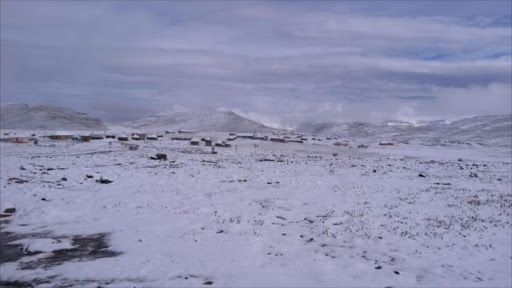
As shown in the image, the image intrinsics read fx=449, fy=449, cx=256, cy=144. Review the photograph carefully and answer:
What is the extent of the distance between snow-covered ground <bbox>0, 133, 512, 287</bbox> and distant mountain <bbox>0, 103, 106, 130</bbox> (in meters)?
133

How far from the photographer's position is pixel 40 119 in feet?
553

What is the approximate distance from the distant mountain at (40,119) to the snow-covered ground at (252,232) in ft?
437

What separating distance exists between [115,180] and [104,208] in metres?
7.91

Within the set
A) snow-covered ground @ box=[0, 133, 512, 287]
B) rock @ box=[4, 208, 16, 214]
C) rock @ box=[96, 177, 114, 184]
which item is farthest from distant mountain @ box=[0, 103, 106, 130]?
rock @ box=[4, 208, 16, 214]

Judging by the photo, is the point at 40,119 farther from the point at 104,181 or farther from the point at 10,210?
the point at 10,210

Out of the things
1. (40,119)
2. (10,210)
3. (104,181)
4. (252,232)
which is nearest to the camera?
(252,232)

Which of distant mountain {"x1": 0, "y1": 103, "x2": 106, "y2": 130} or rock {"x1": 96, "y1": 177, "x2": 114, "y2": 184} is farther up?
distant mountain {"x1": 0, "y1": 103, "x2": 106, "y2": 130}

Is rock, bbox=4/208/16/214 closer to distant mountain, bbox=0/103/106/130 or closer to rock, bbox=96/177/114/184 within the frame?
rock, bbox=96/177/114/184

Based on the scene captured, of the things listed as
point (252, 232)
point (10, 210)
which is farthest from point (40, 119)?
point (252, 232)

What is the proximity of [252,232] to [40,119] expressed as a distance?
172405 mm

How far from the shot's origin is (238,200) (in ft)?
75.7

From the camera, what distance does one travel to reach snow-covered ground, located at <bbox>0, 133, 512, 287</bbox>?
496 inches

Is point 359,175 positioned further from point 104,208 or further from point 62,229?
point 62,229

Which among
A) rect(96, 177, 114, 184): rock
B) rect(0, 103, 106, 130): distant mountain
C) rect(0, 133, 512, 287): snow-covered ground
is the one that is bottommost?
rect(0, 133, 512, 287): snow-covered ground
